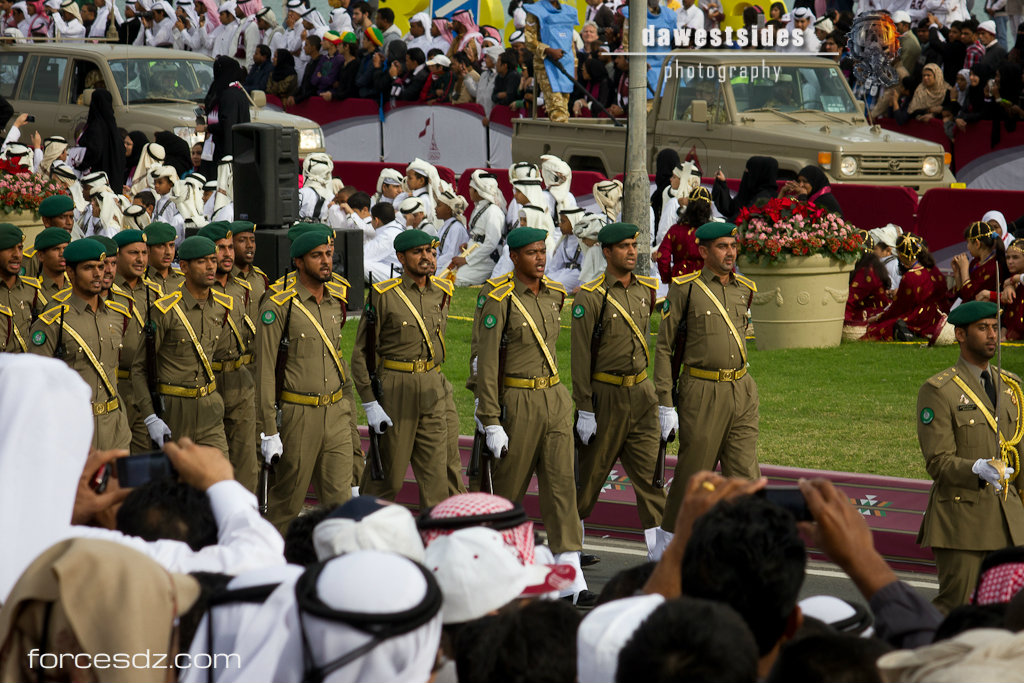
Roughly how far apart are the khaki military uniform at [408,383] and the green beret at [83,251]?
169cm

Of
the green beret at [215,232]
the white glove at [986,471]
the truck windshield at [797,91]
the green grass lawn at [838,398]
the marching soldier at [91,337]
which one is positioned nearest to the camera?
the white glove at [986,471]

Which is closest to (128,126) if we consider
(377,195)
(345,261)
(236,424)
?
(377,195)

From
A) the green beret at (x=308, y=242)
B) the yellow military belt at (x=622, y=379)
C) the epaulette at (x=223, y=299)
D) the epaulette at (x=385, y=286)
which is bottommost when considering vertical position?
the yellow military belt at (x=622, y=379)

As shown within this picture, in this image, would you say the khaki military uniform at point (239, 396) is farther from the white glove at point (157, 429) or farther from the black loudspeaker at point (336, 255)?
the black loudspeaker at point (336, 255)

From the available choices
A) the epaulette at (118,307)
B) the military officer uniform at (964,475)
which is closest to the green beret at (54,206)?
the epaulette at (118,307)

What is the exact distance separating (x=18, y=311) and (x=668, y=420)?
4630 mm

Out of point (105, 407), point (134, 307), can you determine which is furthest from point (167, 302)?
point (105, 407)

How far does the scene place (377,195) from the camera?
20016 millimetres

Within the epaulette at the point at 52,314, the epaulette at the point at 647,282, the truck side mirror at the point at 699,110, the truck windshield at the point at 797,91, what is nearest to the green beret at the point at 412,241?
the epaulette at the point at 647,282

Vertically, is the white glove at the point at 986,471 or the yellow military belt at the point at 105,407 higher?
the white glove at the point at 986,471

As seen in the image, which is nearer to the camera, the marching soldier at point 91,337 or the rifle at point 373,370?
the marching soldier at point 91,337

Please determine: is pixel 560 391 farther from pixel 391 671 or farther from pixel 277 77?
pixel 277 77

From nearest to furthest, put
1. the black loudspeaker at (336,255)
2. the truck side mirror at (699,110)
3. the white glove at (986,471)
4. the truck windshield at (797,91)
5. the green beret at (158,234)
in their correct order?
the white glove at (986,471) < the green beret at (158,234) < the black loudspeaker at (336,255) < the truck side mirror at (699,110) < the truck windshield at (797,91)

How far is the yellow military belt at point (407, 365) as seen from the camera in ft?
30.7
